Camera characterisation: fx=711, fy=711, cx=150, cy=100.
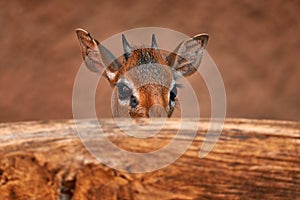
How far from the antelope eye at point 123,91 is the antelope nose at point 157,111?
161 mm

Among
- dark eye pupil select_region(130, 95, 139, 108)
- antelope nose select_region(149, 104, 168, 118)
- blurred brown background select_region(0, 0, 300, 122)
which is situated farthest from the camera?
blurred brown background select_region(0, 0, 300, 122)

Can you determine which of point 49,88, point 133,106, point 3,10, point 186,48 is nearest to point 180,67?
point 186,48

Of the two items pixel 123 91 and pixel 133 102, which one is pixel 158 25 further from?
pixel 133 102

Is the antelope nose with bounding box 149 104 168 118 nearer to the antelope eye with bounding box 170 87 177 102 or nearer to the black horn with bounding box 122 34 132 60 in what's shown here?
the antelope eye with bounding box 170 87 177 102

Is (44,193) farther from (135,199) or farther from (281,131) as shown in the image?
(281,131)

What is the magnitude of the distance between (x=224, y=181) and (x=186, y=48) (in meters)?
1.45

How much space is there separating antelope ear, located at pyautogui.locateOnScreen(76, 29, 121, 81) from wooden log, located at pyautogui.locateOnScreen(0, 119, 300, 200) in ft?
4.54

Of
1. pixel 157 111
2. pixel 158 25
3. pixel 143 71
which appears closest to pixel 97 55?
pixel 143 71

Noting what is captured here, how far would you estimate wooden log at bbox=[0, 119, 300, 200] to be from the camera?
796 mm

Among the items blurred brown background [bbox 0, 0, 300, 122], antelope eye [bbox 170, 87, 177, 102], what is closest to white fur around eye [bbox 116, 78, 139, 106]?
antelope eye [bbox 170, 87, 177, 102]

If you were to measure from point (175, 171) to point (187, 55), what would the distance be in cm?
146

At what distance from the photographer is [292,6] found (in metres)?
4.36

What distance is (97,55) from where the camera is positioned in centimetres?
222

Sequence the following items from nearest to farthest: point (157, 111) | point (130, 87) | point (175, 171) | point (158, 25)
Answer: point (175, 171)
point (157, 111)
point (130, 87)
point (158, 25)
